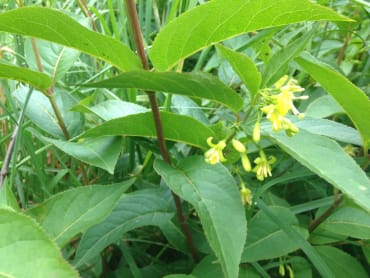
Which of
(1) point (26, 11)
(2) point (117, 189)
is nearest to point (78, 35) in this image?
(1) point (26, 11)

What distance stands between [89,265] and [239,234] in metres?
0.48

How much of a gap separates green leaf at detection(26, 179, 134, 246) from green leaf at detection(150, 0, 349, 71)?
0.85 ft

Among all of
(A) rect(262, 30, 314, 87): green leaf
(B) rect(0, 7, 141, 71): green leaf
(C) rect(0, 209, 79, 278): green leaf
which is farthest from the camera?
(A) rect(262, 30, 314, 87): green leaf

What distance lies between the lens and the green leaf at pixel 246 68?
731 mm

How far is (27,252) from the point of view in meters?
0.51

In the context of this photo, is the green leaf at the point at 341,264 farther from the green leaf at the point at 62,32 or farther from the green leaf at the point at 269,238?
the green leaf at the point at 62,32

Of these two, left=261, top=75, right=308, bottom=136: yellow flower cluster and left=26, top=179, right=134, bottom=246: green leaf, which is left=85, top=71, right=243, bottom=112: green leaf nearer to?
Result: left=261, top=75, right=308, bottom=136: yellow flower cluster

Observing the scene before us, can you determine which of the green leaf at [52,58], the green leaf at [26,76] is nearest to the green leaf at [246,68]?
the green leaf at [26,76]

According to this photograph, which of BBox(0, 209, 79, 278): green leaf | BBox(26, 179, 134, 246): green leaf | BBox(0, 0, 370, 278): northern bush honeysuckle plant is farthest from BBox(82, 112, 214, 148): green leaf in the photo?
BBox(0, 209, 79, 278): green leaf

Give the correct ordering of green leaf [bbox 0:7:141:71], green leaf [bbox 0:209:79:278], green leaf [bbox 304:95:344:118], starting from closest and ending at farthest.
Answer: green leaf [bbox 0:209:79:278]
green leaf [bbox 0:7:141:71]
green leaf [bbox 304:95:344:118]

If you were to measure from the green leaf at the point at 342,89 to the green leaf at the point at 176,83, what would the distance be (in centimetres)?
13

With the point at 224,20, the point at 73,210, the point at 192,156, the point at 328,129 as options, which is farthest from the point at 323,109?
the point at 73,210

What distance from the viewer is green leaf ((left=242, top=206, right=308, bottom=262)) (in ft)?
2.86

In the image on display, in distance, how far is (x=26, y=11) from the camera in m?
0.63
